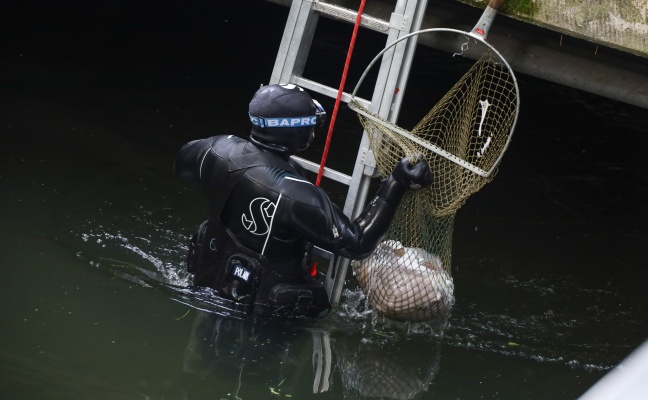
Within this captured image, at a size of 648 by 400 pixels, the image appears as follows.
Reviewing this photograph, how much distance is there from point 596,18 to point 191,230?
2808 millimetres

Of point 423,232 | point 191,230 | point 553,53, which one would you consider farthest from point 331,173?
point 553,53

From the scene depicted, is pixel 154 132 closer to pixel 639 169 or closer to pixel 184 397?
pixel 184 397

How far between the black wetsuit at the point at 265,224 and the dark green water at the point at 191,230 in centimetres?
35

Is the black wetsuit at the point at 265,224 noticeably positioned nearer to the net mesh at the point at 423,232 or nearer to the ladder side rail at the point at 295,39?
the net mesh at the point at 423,232

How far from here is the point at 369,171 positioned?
4977 mm

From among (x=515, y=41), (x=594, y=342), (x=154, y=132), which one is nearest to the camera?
(x=594, y=342)

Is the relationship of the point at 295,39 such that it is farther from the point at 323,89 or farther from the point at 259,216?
the point at 259,216

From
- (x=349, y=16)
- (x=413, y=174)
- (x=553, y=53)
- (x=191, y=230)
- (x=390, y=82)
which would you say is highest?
(x=553, y=53)

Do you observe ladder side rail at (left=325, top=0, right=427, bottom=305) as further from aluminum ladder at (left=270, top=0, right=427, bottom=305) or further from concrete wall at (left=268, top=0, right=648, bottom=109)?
concrete wall at (left=268, top=0, right=648, bottom=109)

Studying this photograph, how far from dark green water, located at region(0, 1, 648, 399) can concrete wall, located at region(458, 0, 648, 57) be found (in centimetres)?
173

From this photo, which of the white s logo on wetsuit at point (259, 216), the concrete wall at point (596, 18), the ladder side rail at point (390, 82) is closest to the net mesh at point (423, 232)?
the ladder side rail at point (390, 82)

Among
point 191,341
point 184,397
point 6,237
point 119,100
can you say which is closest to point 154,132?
point 119,100

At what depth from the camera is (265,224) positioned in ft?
15.6

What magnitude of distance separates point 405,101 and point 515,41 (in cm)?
314
